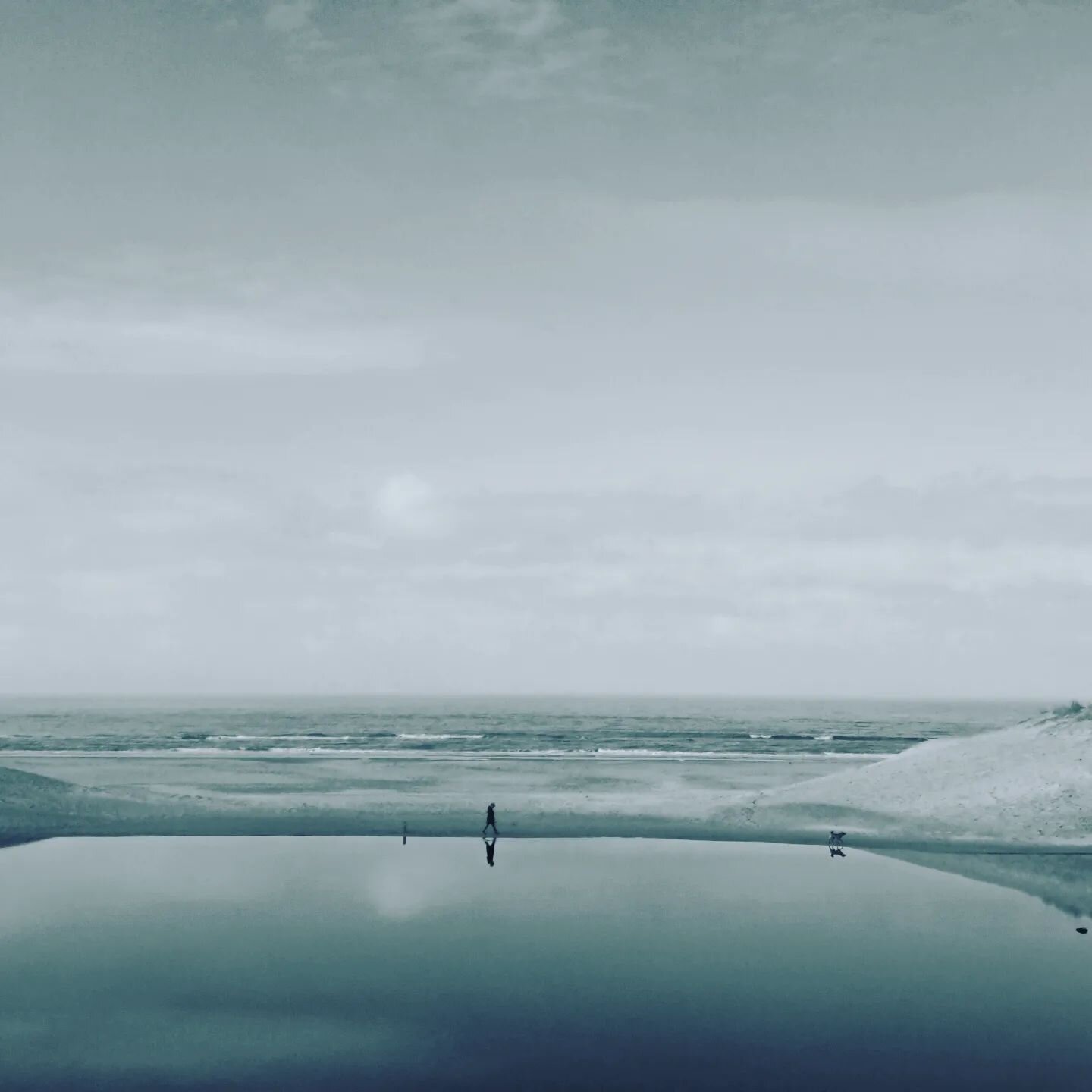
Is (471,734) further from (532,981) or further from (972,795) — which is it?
(532,981)

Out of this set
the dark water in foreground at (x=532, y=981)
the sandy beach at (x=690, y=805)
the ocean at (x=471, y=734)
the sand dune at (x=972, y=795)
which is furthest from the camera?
the ocean at (x=471, y=734)

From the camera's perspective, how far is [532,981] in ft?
44.8

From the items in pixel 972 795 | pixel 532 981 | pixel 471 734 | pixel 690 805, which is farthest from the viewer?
pixel 471 734

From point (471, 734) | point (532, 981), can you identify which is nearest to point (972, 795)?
point (532, 981)

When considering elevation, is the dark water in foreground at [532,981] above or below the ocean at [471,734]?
above

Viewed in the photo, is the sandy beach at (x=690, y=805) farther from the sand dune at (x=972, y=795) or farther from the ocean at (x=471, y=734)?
the ocean at (x=471, y=734)

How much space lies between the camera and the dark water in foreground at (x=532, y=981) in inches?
418

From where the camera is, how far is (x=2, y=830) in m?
28.3

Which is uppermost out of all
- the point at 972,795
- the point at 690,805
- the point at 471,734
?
the point at 972,795

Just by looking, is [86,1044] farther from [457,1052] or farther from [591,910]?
[591,910]

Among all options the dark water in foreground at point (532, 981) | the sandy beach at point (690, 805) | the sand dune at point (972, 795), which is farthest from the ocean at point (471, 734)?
the dark water in foreground at point (532, 981)

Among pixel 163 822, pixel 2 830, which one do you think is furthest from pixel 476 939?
pixel 2 830

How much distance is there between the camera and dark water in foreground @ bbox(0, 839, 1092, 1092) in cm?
1062

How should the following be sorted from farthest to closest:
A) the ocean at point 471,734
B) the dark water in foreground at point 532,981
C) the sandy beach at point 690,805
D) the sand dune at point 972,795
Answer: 1. the ocean at point 471,734
2. the sandy beach at point 690,805
3. the sand dune at point 972,795
4. the dark water in foreground at point 532,981
